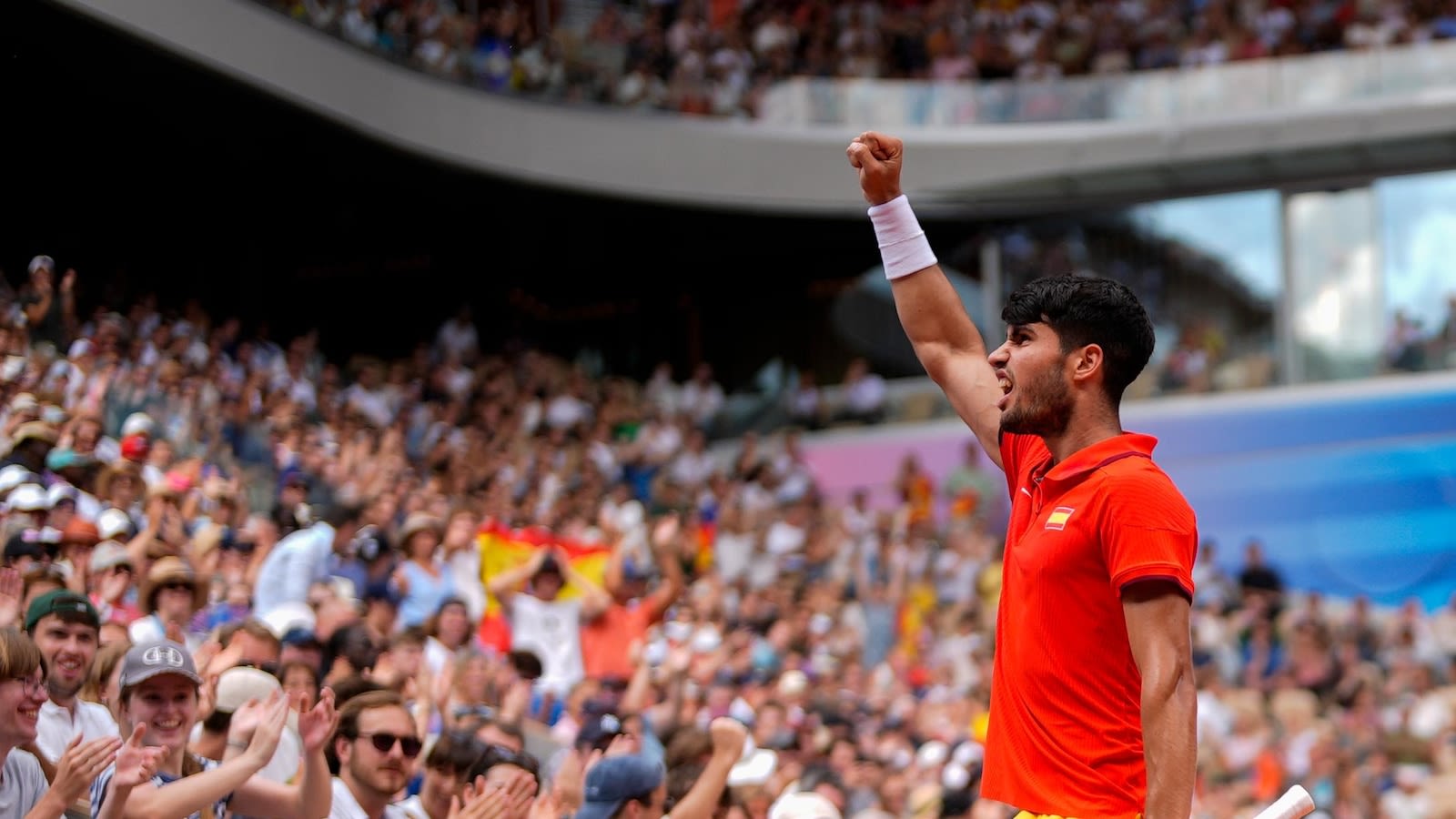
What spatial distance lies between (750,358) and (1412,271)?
782 centimetres

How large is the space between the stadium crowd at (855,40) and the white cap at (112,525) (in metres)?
11.4

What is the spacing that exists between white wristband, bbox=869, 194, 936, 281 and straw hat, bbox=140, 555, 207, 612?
3.87 metres

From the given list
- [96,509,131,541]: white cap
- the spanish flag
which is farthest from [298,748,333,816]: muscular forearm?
the spanish flag

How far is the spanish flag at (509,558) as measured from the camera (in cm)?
1008

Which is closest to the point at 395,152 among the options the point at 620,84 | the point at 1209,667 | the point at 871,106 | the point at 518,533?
the point at 620,84

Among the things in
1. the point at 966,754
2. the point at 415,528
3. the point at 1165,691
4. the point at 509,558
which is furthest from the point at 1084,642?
the point at 509,558

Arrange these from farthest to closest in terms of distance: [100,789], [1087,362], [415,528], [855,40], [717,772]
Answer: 1. [855,40]
2. [415,528]
3. [717,772]
4. [100,789]
5. [1087,362]

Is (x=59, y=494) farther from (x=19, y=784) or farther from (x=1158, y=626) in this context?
(x=1158, y=626)

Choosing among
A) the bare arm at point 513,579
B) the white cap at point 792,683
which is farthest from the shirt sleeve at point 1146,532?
the white cap at point 792,683

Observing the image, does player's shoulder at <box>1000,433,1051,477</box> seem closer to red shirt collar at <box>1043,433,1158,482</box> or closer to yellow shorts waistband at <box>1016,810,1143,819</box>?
red shirt collar at <box>1043,433,1158,482</box>

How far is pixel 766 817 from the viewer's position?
6809 millimetres

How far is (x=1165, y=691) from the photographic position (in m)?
3.15

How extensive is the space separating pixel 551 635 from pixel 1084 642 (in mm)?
6734

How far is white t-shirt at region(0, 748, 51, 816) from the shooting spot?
441cm
